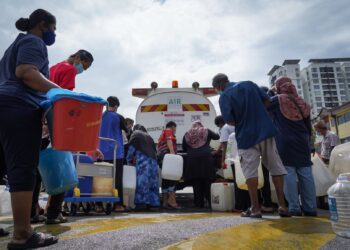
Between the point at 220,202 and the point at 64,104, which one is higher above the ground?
the point at 64,104

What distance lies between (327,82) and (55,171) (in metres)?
111

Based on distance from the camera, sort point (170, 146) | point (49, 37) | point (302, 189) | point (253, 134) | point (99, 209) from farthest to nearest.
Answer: point (170, 146)
point (99, 209)
point (302, 189)
point (253, 134)
point (49, 37)

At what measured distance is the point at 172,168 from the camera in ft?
17.7

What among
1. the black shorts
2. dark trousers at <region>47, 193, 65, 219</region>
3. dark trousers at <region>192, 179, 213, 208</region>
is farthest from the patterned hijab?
the black shorts

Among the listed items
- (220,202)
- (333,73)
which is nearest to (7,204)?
(220,202)

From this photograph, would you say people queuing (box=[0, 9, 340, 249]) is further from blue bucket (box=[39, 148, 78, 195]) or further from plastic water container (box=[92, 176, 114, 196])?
plastic water container (box=[92, 176, 114, 196])

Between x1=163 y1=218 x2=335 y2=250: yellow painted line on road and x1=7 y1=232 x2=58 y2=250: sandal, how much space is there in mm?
785

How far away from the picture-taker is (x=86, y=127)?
233 centimetres

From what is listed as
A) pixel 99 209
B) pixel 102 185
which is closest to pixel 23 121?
pixel 102 185

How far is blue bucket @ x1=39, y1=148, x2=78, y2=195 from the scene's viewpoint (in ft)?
9.20

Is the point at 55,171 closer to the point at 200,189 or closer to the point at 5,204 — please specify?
the point at 5,204

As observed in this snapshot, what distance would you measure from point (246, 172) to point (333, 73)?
11241 centimetres

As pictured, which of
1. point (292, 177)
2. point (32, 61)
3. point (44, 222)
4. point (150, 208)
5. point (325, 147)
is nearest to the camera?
point (32, 61)

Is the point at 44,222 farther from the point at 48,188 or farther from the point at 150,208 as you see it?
the point at 150,208
